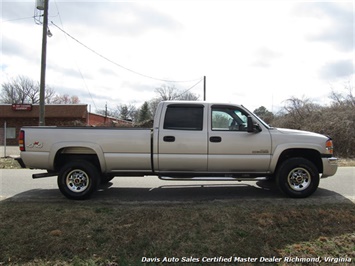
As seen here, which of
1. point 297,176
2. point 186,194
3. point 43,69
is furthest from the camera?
point 43,69

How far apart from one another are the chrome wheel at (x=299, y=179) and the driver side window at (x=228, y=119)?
1358mm

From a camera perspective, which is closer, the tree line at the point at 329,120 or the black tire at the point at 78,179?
the black tire at the point at 78,179

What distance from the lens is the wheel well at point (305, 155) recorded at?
6156 millimetres

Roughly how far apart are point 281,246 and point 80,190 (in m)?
4.07

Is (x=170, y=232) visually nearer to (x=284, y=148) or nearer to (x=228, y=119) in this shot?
(x=228, y=119)

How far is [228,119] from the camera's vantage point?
619 cm

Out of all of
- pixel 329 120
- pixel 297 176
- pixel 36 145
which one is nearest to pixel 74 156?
pixel 36 145

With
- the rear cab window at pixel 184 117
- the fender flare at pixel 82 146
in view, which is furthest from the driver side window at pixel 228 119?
the fender flare at pixel 82 146

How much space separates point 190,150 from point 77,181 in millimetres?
2445

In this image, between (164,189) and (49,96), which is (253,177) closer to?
(164,189)

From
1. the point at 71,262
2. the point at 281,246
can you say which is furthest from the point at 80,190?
the point at 281,246

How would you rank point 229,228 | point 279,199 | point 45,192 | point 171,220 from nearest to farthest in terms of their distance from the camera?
point 229,228
point 171,220
point 279,199
point 45,192

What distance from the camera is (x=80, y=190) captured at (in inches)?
242

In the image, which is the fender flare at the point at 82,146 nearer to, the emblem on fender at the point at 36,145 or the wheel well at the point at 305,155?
the emblem on fender at the point at 36,145
